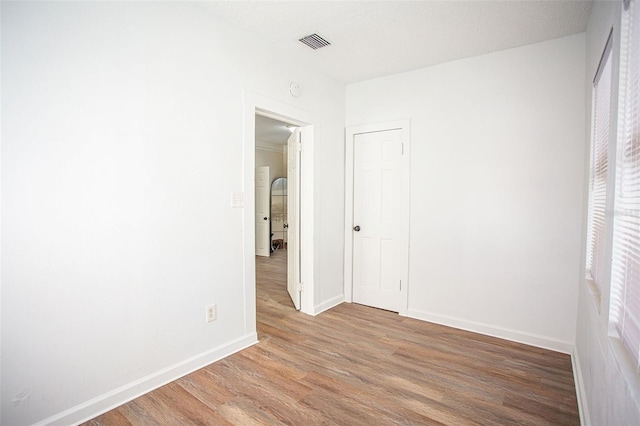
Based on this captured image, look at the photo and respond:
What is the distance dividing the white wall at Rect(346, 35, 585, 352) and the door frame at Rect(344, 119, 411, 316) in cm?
7

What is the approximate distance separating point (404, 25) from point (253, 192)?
184 cm

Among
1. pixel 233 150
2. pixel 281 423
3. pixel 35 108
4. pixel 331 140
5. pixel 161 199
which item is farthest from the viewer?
pixel 331 140

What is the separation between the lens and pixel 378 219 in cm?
381

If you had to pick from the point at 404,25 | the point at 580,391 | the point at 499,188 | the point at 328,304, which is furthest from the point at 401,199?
the point at 580,391

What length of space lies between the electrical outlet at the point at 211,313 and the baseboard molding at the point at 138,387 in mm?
247

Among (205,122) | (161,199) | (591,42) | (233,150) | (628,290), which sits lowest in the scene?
(628,290)

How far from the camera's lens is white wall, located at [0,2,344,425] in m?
1.64

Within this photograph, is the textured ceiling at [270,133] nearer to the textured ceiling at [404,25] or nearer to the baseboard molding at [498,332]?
the textured ceiling at [404,25]

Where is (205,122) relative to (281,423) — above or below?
above

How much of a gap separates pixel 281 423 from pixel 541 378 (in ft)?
6.12

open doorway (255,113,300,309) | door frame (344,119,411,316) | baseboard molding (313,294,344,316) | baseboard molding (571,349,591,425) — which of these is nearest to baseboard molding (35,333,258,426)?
baseboard molding (313,294,344,316)

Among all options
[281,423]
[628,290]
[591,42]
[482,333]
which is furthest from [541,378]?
[591,42]

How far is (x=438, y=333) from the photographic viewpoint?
314 cm

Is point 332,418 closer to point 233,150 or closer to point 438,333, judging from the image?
point 438,333
